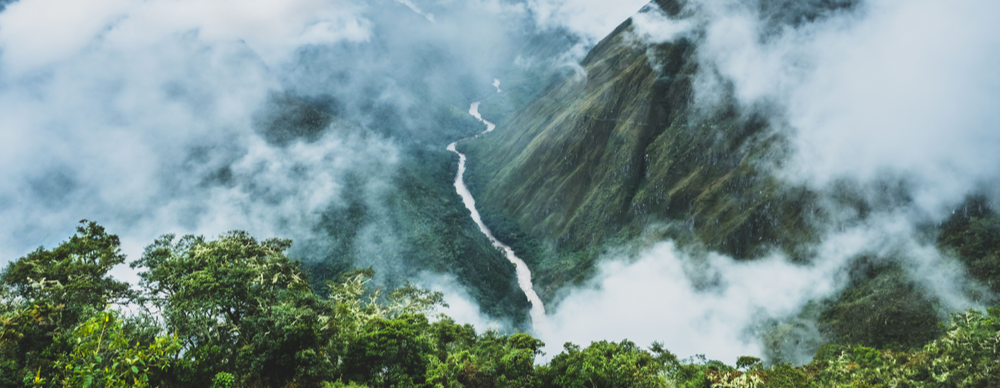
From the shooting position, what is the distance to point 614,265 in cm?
13900

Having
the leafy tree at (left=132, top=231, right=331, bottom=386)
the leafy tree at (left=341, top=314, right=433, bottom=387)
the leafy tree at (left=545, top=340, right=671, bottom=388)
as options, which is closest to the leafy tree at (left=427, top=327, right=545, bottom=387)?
the leafy tree at (left=341, top=314, right=433, bottom=387)

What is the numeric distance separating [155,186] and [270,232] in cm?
3604

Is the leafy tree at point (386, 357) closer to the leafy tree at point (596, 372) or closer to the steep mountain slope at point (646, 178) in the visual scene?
the leafy tree at point (596, 372)

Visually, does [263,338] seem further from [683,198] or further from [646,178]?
[646,178]

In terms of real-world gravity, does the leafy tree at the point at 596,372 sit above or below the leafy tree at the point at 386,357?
above

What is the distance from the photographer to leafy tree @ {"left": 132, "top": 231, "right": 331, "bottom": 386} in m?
27.9

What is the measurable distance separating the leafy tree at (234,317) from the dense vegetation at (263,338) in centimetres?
8

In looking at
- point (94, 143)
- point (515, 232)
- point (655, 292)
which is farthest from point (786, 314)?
point (94, 143)

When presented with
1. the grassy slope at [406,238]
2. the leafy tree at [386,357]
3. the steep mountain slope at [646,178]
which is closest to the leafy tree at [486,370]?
the leafy tree at [386,357]

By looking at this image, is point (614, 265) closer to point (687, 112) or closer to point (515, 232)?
point (515, 232)

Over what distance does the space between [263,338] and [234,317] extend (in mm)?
5217

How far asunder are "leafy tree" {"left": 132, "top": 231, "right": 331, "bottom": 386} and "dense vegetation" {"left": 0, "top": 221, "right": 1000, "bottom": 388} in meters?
0.08

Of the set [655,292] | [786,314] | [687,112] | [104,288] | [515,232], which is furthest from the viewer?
[515,232]

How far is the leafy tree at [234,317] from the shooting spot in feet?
91.7
